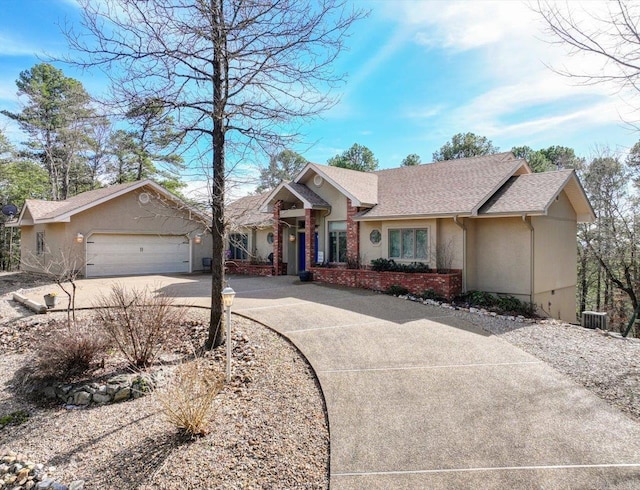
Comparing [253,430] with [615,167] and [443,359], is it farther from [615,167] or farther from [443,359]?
[615,167]

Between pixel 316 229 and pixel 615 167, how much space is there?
1730 cm

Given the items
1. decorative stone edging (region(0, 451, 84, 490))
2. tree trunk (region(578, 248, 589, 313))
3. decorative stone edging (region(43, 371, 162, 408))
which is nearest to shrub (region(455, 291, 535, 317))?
decorative stone edging (region(43, 371, 162, 408))

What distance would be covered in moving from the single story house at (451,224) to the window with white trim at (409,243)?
0.13 feet

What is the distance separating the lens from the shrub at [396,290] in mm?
12859

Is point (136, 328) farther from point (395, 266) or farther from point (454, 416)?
point (395, 266)

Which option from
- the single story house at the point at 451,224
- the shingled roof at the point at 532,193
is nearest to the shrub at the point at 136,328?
the single story house at the point at 451,224

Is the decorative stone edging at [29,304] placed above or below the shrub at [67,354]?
above

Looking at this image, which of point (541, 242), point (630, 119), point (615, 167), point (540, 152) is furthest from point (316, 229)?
point (540, 152)

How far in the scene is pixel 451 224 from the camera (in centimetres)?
1298

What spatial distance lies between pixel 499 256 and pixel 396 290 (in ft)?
11.9

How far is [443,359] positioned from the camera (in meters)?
6.83

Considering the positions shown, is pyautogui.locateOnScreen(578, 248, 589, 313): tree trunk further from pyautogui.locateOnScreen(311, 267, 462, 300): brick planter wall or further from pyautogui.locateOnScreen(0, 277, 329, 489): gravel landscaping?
pyautogui.locateOnScreen(0, 277, 329, 489): gravel landscaping

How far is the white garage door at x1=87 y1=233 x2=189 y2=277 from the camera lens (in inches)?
715

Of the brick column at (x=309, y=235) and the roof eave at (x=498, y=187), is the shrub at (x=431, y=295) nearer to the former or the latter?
the roof eave at (x=498, y=187)
